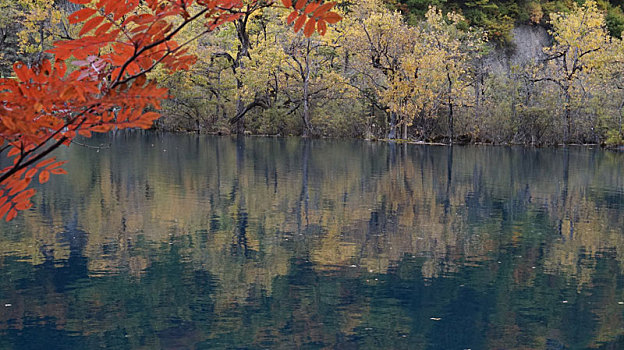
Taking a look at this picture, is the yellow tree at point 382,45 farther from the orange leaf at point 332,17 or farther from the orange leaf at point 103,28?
the orange leaf at point 103,28

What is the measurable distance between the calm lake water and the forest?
17855 millimetres

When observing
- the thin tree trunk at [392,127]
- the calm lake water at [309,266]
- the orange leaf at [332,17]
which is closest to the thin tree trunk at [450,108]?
the thin tree trunk at [392,127]

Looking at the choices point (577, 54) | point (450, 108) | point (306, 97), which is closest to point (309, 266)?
point (450, 108)

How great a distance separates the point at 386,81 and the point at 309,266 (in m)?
31.9

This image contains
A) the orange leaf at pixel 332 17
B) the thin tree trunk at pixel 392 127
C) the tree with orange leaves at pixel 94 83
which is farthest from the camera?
the thin tree trunk at pixel 392 127

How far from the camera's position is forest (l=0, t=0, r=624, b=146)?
35438 millimetres

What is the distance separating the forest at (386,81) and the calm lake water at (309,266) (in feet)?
58.6

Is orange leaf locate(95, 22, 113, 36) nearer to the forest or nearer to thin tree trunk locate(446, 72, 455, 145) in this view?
the forest

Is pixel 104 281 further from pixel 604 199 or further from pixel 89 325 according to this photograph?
pixel 604 199

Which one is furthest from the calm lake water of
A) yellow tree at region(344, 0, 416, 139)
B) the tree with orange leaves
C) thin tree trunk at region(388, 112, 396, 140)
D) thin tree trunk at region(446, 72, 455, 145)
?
thin tree trunk at region(388, 112, 396, 140)

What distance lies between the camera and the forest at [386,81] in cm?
3544

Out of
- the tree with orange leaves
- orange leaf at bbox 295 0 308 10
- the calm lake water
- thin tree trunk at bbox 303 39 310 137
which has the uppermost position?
thin tree trunk at bbox 303 39 310 137

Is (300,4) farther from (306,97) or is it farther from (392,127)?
(306,97)

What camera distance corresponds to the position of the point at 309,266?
7984 mm
